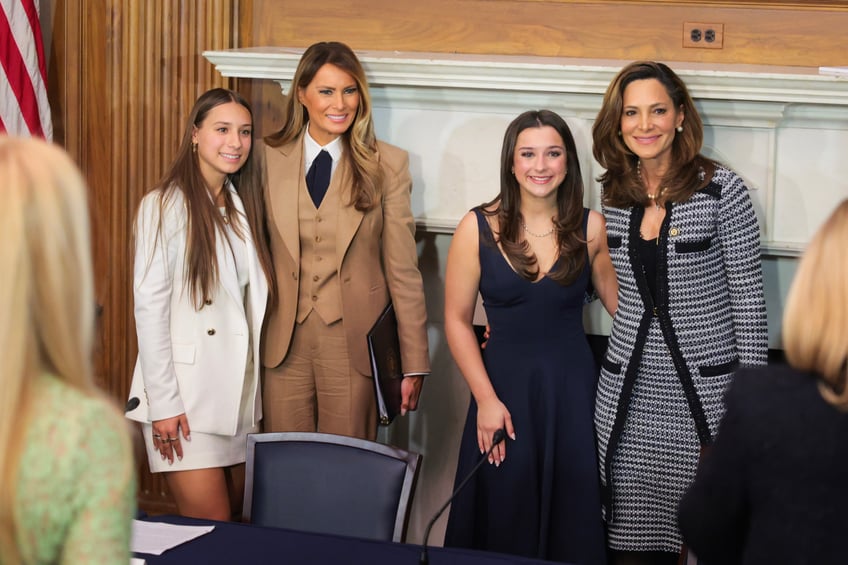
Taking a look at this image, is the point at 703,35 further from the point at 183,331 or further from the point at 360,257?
the point at 183,331

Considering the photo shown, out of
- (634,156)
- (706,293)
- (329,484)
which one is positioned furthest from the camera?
(634,156)

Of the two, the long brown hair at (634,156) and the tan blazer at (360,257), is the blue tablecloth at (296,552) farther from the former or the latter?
the long brown hair at (634,156)

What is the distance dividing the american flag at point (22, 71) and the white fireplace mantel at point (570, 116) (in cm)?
67

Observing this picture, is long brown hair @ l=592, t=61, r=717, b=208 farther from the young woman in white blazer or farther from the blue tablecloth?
the blue tablecloth

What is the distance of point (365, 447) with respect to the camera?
9.31 feet

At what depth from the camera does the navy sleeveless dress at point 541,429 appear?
10.7ft

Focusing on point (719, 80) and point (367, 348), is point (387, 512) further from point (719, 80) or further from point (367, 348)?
point (719, 80)

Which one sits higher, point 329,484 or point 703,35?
point 703,35

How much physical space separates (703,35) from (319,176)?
1363 mm

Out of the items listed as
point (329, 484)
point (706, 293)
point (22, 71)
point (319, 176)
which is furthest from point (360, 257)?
point (22, 71)

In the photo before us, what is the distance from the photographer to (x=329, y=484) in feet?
9.33

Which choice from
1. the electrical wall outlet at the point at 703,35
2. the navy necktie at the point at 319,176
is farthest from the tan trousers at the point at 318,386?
the electrical wall outlet at the point at 703,35

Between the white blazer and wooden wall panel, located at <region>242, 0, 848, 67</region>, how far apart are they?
3.26 ft

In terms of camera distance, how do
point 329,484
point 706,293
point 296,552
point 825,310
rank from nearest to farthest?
point 825,310 → point 296,552 → point 329,484 → point 706,293
